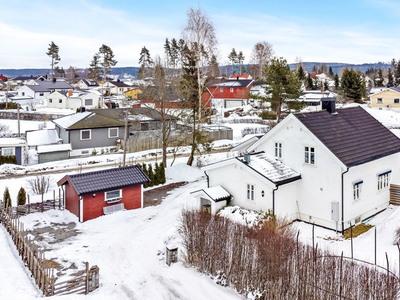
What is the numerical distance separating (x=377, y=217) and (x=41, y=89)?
2842 inches

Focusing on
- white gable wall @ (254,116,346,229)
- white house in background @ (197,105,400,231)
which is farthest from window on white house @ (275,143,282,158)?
white gable wall @ (254,116,346,229)

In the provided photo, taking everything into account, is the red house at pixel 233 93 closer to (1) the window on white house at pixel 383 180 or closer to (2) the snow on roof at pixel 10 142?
(2) the snow on roof at pixel 10 142

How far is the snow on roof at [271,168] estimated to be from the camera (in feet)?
59.0

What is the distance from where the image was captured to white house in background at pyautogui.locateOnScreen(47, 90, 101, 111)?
65.2 meters

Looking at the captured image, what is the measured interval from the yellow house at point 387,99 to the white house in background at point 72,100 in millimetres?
48425

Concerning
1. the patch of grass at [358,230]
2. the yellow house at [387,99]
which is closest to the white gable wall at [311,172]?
the patch of grass at [358,230]

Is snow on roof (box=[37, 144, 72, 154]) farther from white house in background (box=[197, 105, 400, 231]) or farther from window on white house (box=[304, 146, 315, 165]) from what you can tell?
window on white house (box=[304, 146, 315, 165])

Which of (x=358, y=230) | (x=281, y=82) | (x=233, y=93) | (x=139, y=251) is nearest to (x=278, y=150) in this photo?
(x=358, y=230)

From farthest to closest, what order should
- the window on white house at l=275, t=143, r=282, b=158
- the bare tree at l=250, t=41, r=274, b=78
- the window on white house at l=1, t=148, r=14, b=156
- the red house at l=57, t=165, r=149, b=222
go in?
the bare tree at l=250, t=41, r=274, b=78 → the window on white house at l=1, t=148, r=14, b=156 → the window on white house at l=275, t=143, r=282, b=158 → the red house at l=57, t=165, r=149, b=222

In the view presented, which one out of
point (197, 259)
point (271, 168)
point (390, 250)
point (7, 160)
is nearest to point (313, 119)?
point (271, 168)

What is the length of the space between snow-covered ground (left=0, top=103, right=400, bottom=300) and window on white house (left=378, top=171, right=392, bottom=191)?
53.2 inches

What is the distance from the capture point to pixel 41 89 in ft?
247

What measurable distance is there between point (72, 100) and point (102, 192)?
166ft

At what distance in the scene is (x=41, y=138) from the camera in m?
38.5
